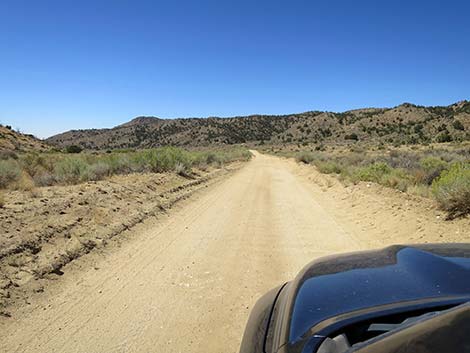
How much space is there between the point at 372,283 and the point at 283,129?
12699 centimetres

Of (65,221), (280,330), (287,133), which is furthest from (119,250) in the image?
(287,133)

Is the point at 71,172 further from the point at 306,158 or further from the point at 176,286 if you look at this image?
the point at 306,158

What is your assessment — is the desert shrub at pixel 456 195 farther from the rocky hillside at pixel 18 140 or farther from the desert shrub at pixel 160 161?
the rocky hillside at pixel 18 140

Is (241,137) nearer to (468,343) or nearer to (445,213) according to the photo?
(445,213)

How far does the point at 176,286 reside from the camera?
5.77 metres

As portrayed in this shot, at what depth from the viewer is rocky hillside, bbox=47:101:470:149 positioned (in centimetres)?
8356

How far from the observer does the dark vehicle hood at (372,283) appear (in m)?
1.94

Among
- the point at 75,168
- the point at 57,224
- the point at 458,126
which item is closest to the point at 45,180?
the point at 75,168

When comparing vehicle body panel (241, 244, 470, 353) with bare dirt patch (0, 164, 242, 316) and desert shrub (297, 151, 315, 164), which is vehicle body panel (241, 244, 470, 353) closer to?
bare dirt patch (0, 164, 242, 316)

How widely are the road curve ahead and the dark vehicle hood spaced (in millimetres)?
2097

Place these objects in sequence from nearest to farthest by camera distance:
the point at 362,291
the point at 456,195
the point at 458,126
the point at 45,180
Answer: the point at 362,291, the point at 456,195, the point at 45,180, the point at 458,126

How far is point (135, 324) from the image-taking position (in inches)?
181

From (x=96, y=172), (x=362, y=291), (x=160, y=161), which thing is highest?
(x=160, y=161)

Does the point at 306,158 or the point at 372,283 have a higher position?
the point at 306,158
